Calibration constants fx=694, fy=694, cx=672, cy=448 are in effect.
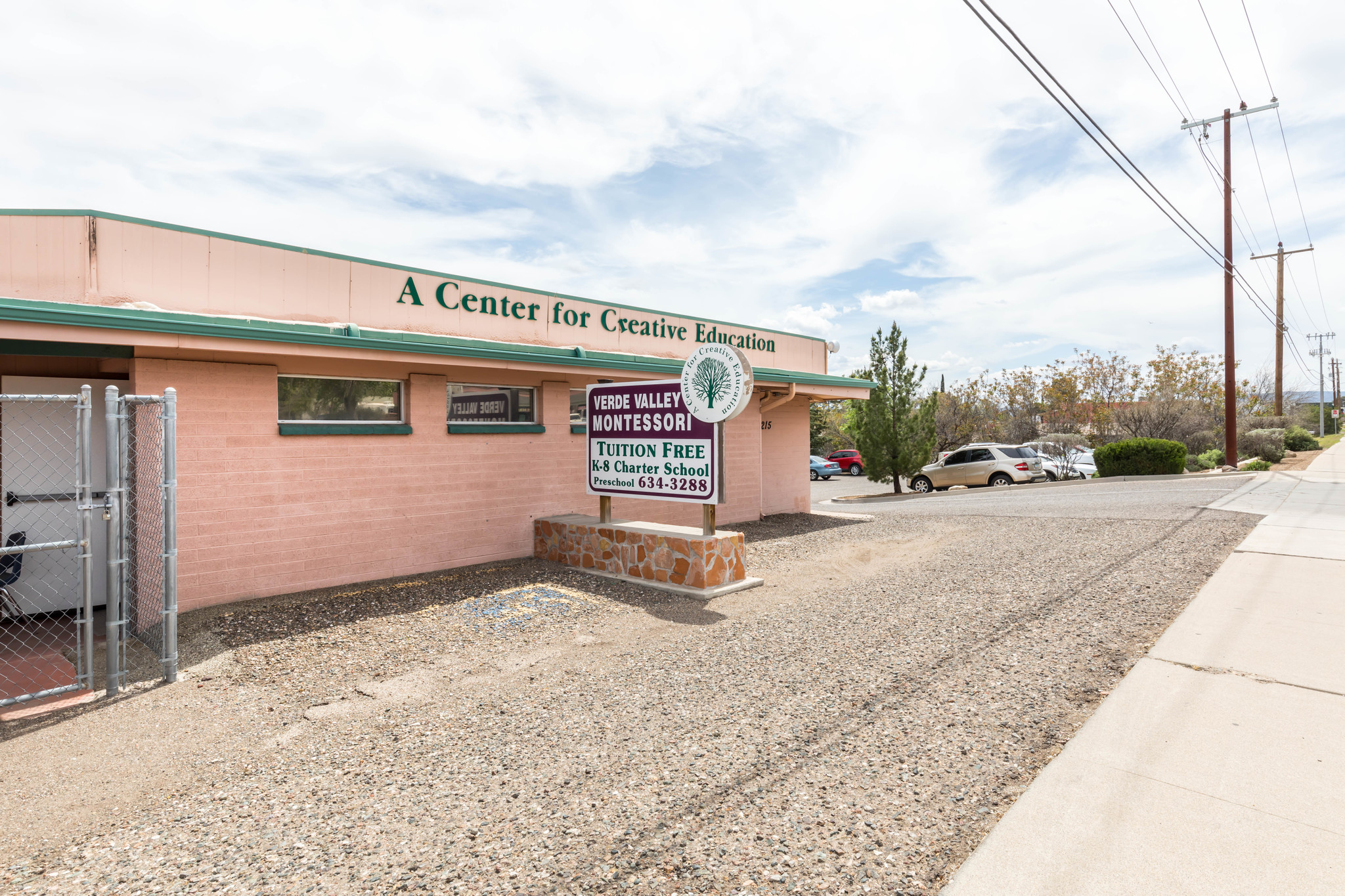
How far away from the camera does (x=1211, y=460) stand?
76.6ft

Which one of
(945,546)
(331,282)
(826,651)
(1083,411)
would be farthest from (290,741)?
(1083,411)

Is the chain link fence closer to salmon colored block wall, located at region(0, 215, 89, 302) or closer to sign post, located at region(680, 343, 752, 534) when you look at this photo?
salmon colored block wall, located at region(0, 215, 89, 302)

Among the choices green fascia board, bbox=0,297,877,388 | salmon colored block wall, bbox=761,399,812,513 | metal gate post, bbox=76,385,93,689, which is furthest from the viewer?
salmon colored block wall, bbox=761,399,812,513

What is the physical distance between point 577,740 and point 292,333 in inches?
201

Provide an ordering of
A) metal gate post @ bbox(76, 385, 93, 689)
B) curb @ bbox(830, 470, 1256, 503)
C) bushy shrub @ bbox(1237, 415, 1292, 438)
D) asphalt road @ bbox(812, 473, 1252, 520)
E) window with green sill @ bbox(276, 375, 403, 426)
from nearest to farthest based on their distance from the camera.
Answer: metal gate post @ bbox(76, 385, 93, 689) < window with green sill @ bbox(276, 375, 403, 426) < asphalt road @ bbox(812, 473, 1252, 520) < curb @ bbox(830, 470, 1256, 503) < bushy shrub @ bbox(1237, 415, 1292, 438)

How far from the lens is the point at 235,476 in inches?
280

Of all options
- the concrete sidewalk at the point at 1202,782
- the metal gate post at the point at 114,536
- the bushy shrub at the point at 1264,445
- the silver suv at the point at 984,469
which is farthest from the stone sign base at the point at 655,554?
the bushy shrub at the point at 1264,445

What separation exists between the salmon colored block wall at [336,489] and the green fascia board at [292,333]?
0.72 m

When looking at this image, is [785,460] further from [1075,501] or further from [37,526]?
[37,526]

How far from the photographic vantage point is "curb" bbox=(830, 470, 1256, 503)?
750 inches

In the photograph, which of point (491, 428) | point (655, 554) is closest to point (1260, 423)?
point (655, 554)

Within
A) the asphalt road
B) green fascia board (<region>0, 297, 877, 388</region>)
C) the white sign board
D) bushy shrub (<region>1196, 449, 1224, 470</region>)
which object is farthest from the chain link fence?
bushy shrub (<region>1196, 449, 1224, 470</region>)

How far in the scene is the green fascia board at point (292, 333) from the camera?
5.55 m

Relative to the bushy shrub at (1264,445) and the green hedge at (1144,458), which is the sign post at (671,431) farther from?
the bushy shrub at (1264,445)
